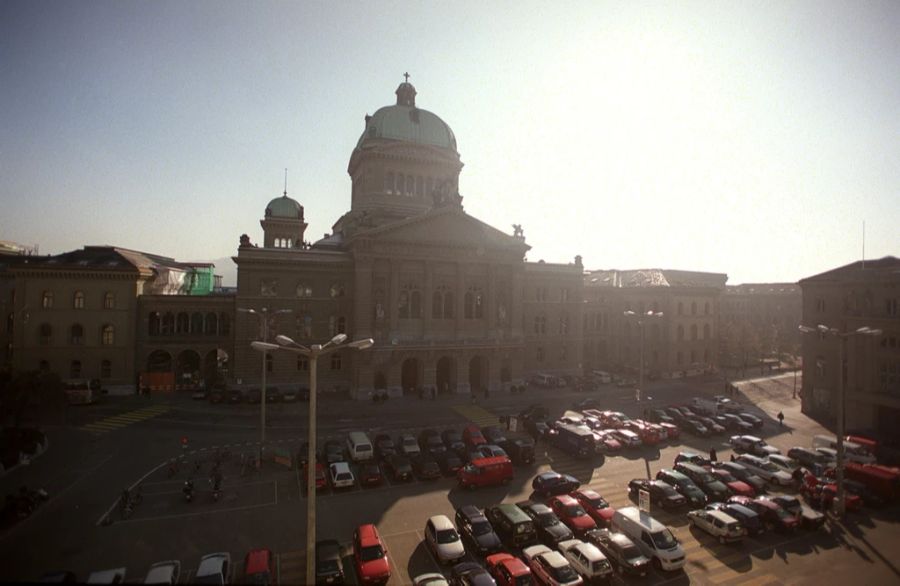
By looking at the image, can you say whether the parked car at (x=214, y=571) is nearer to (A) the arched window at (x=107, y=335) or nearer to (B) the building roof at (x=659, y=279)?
(A) the arched window at (x=107, y=335)

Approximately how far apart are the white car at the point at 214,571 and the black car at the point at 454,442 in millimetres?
19070

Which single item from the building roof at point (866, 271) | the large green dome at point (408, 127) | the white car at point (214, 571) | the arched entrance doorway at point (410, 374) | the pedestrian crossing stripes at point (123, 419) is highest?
the large green dome at point (408, 127)

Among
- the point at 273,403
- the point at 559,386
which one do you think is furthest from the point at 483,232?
the point at 273,403

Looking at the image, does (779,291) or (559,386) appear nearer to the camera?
(559,386)

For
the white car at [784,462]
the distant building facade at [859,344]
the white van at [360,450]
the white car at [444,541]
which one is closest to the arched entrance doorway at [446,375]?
the white van at [360,450]

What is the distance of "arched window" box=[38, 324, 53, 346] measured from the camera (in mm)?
53469

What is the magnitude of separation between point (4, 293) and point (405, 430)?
2055 inches

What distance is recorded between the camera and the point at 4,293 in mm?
55656

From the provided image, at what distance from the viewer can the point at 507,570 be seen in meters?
20.2

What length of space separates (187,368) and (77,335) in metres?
12.2

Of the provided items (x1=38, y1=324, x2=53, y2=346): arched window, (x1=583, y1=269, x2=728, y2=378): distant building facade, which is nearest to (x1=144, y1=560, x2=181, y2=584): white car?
(x1=38, y1=324, x2=53, y2=346): arched window

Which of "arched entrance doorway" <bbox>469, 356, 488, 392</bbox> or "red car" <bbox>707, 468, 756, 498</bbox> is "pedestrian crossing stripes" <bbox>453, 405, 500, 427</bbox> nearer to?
"arched entrance doorway" <bbox>469, 356, 488, 392</bbox>

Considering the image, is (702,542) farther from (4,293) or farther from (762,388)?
(4,293)

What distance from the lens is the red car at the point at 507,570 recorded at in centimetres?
1973
